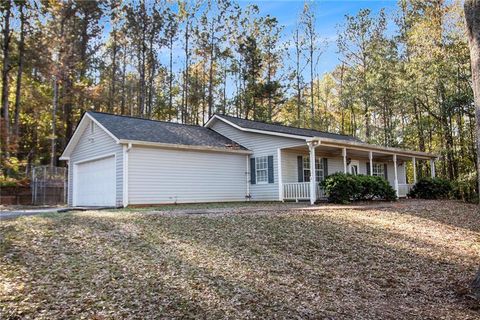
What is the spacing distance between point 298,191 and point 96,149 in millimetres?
8769

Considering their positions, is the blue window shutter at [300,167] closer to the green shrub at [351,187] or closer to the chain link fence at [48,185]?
the green shrub at [351,187]

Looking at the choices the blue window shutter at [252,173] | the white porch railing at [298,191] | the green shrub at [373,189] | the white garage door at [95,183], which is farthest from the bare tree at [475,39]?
the white garage door at [95,183]

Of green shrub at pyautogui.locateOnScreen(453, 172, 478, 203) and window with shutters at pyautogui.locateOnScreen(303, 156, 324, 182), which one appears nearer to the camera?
window with shutters at pyautogui.locateOnScreen(303, 156, 324, 182)

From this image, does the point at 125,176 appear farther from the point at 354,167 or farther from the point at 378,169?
the point at 378,169

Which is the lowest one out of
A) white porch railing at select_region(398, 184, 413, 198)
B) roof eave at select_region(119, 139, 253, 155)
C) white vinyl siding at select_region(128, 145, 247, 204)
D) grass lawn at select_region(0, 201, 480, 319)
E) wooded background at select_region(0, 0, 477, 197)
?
grass lawn at select_region(0, 201, 480, 319)

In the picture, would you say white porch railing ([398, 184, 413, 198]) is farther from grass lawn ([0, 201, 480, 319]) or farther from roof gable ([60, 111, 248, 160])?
grass lawn ([0, 201, 480, 319])

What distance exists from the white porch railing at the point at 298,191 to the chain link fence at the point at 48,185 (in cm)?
1224

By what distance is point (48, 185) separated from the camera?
1986 centimetres

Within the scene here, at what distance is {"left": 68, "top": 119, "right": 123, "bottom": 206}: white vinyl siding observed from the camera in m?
13.8

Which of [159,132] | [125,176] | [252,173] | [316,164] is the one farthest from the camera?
[316,164]

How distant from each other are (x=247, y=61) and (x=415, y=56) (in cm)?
1346

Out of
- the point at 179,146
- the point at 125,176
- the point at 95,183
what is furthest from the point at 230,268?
the point at 95,183

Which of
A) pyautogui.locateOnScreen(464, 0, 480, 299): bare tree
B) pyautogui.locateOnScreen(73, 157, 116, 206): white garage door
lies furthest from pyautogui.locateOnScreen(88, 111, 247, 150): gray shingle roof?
pyautogui.locateOnScreen(464, 0, 480, 299): bare tree

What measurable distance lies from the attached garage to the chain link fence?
119 inches
